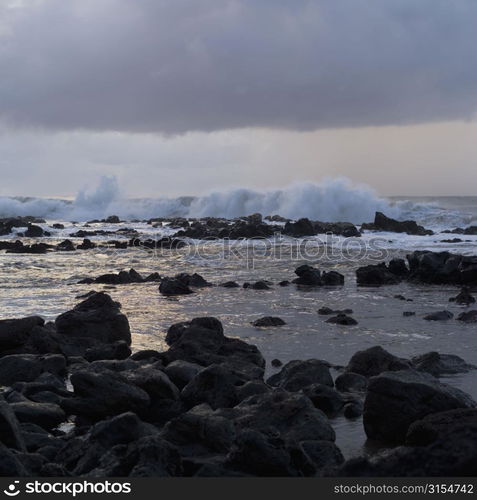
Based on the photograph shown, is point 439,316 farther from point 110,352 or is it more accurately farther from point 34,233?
point 34,233

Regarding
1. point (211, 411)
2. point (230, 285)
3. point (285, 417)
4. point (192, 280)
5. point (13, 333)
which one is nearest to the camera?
point (285, 417)

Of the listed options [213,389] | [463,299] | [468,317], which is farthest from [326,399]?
[463,299]

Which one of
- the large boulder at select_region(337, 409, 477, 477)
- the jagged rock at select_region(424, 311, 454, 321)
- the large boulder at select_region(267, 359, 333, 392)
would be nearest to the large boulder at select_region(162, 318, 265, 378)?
the large boulder at select_region(267, 359, 333, 392)

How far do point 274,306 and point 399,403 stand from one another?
9193mm

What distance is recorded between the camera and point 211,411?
6680mm

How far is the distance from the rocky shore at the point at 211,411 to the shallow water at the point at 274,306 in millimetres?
520

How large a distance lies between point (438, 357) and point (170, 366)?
3.52 metres

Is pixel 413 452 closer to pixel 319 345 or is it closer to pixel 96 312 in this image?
pixel 319 345

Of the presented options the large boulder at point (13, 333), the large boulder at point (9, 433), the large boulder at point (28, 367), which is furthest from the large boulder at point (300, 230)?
the large boulder at point (9, 433)

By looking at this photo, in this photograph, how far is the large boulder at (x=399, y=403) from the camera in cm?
663

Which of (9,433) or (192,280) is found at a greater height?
(192,280)

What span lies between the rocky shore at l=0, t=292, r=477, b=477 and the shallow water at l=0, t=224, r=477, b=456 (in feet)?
1.71

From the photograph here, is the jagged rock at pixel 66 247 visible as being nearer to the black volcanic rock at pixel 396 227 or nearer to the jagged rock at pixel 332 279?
the jagged rock at pixel 332 279

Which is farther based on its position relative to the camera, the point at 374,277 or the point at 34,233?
the point at 34,233
